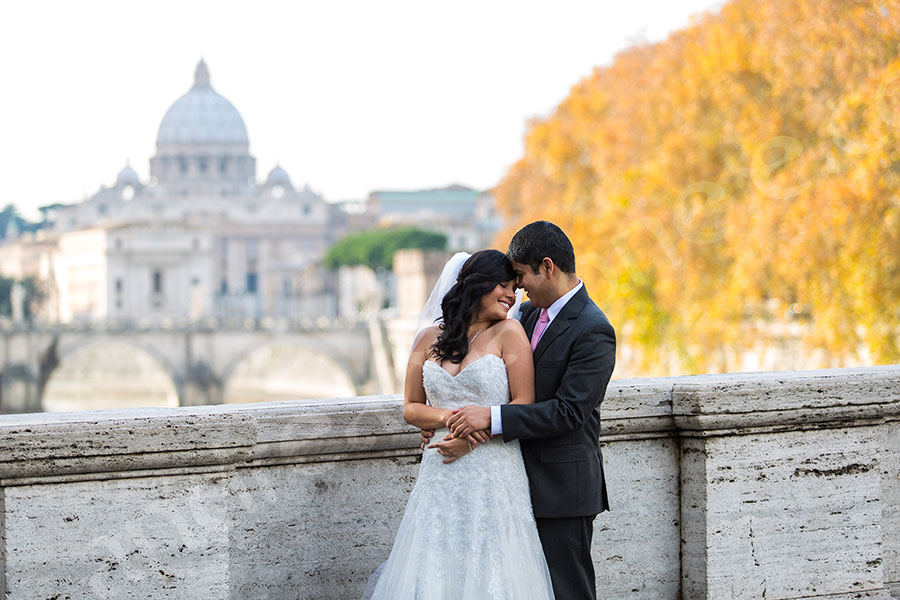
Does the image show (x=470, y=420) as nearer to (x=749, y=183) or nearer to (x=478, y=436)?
(x=478, y=436)

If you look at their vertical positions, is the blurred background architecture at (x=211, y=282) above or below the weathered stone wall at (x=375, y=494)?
above

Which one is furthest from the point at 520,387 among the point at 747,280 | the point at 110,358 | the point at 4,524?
the point at 110,358

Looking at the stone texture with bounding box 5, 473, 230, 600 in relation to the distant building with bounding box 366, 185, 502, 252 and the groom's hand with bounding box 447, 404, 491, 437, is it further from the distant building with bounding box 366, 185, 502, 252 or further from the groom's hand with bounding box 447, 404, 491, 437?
the distant building with bounding box 366, 185, 502, 252

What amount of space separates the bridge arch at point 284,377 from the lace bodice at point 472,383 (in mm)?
46470

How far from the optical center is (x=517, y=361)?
10.7 ft

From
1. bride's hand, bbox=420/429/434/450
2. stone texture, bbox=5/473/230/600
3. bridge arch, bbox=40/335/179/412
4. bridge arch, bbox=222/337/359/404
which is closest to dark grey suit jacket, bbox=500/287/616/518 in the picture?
bride's hand, bbox=420/429/434/450

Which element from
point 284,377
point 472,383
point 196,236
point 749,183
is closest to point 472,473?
point 472,383

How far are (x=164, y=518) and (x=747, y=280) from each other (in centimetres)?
1519

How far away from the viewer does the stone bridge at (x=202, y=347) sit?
45.8 m

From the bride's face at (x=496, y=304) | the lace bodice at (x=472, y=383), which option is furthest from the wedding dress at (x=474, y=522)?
the bride's face at (x=496, y=304)

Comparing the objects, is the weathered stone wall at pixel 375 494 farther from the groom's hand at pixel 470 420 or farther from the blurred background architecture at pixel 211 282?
the blurred background architecture at pixel 211 282

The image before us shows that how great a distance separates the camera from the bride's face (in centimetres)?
330

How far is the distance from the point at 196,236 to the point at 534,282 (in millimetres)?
75963

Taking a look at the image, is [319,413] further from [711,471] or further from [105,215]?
[105,215]
